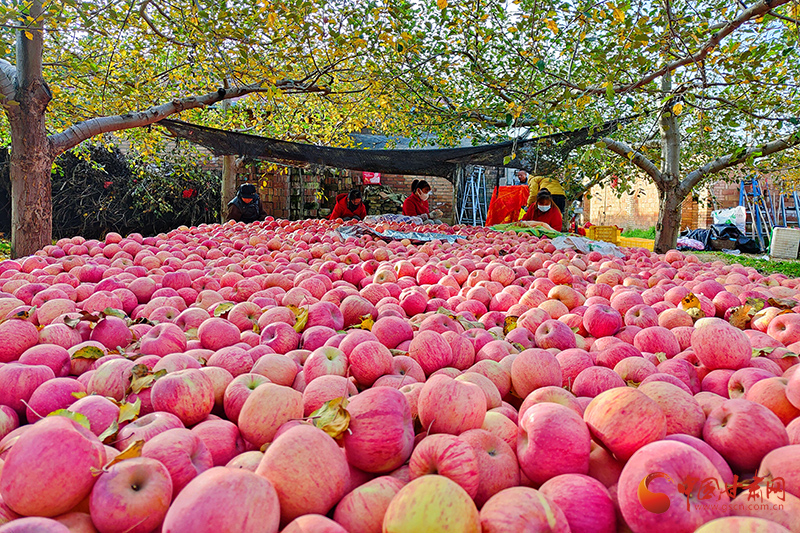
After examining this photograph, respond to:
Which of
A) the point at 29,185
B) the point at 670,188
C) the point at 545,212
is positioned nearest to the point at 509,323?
the point at 29,185

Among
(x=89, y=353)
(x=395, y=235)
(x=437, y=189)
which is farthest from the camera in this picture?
(x=437, y=189)

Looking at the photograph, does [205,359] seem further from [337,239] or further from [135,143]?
[135,143]

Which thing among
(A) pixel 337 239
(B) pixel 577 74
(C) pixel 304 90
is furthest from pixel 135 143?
(B) pixel 577 74

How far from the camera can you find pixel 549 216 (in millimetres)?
10250

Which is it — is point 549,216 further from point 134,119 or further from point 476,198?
point 476,198

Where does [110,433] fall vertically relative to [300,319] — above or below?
below

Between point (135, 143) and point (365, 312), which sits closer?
point (365, 312)

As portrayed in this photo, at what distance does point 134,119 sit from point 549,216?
314 inches

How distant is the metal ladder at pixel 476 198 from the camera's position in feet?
61.8

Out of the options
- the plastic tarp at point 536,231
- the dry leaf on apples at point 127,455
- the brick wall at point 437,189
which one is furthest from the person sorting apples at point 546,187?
the dry leaf on apples at point 127,455

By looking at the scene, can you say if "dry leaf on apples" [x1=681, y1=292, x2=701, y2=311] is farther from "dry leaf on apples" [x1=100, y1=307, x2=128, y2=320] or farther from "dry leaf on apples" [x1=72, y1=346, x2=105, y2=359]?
"dry leaf on apples" [x1=100, y1=307, x2=128, y2=320]

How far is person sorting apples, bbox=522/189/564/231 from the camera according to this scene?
10.0 m

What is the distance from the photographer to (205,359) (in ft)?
6.07

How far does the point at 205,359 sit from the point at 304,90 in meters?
6.74
